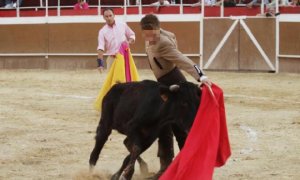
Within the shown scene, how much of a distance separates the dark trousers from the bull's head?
0.38 metres

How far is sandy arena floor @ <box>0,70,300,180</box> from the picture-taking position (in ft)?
22.4

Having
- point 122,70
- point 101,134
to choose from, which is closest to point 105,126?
point 101,134

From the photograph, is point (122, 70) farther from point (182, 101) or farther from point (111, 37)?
point (182, 101)

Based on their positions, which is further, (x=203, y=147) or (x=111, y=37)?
(x=111, y=37)

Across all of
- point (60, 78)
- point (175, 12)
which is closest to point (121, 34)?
point (60, 78)

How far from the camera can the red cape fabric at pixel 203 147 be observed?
17.7ft

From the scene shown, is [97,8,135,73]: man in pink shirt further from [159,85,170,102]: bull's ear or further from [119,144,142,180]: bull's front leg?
[159,85,170,102]: bull's ear

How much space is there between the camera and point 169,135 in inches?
249

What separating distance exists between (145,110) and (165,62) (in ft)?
1.99

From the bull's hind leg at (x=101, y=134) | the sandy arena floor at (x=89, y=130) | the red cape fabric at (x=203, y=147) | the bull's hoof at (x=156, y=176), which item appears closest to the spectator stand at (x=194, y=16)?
the sandy arena floor at (x=89, y=130)

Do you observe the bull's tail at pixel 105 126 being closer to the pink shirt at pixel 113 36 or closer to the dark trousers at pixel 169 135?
the dark trousers at pixel 169 135

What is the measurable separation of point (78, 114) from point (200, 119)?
210 inches

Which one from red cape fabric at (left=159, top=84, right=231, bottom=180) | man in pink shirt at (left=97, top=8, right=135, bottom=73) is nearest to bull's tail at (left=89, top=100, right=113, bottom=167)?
red cape fabric at (left=159, top=84, right=231, bottom=180)

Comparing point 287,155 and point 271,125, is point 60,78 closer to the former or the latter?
point 271,125
